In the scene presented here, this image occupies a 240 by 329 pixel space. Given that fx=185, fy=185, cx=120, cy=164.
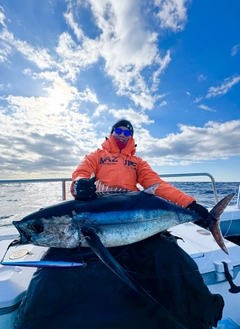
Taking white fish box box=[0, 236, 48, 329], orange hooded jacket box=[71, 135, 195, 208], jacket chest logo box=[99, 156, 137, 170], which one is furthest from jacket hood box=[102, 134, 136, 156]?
white fish box box=[0, 236, 48, 329]

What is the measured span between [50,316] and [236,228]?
519 cm

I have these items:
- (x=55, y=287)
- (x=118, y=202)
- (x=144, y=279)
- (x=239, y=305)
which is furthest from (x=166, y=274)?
(x=239, y=305)

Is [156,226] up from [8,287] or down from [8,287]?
up

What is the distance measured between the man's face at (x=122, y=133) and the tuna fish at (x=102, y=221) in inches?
64.5

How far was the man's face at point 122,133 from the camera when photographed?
3.43 metres

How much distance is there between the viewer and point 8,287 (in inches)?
67.2

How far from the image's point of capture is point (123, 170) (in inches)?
114

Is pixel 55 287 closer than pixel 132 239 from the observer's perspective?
Yes

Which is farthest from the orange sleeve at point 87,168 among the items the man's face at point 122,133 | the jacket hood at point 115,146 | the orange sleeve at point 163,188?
the orange sleeve at point 163,188

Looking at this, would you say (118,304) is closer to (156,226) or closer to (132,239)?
(132,239)

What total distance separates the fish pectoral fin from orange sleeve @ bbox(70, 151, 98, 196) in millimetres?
1029

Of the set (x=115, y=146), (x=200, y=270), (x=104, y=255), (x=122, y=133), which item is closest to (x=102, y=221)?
(x=104, y=255)

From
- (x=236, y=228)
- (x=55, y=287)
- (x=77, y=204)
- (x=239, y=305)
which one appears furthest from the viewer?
(x=236, y=228)

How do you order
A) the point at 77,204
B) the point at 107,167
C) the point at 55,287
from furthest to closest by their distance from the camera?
1. the point at 107,167
2. the point at 77,204
3. the point at 55,287
